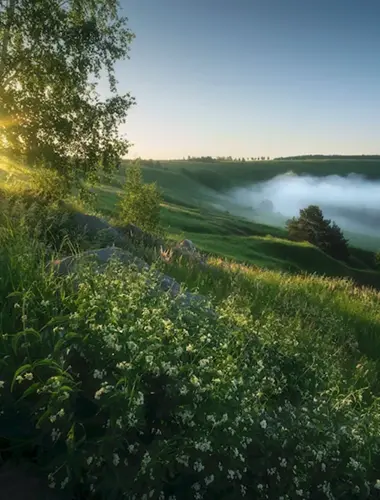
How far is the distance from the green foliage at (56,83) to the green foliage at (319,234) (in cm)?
7330

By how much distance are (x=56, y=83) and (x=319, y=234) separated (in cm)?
7664

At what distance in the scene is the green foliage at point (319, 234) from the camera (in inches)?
3831

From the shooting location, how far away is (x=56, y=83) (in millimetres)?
28125

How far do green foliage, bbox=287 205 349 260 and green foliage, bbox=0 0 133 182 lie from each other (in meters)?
73.3

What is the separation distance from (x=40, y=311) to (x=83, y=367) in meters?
1.32

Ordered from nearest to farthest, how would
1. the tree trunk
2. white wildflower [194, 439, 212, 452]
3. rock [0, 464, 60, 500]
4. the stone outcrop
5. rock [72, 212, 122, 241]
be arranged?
rock [0, 464, 60, 500] < white wildflower [194, 439, 212, 452] < the stone outcrop < rock [72, 212, 122, 241] < the tree trunk

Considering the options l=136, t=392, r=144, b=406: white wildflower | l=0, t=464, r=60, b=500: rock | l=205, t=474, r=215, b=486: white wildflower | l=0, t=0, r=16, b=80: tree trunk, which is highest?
l=0, t=0, r=16, b=80: tree trunk

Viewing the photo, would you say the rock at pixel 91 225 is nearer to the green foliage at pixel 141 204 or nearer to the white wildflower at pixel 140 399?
the white wildflower at pixel 140 399

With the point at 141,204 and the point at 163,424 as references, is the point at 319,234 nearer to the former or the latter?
the point at 141,204

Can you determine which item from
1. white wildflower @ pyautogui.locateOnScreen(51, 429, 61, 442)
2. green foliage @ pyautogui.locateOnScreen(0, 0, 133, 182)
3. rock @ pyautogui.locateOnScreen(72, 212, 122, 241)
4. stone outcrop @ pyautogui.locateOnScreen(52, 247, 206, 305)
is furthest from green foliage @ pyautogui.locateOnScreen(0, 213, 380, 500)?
green foliage @ pyautogui.locateOnScreen(0, 0, 133, 182)

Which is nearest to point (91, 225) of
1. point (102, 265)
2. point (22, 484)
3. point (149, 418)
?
point (102, 265)

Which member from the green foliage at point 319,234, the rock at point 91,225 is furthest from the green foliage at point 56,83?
the green foliage at point 319,234

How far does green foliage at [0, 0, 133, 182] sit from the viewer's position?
2684cm

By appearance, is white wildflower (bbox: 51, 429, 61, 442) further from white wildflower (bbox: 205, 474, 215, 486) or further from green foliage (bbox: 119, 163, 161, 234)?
green foliage (bbox: 119, 163, 161, 234)
